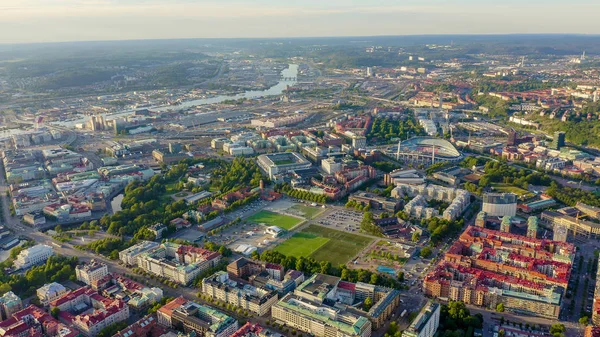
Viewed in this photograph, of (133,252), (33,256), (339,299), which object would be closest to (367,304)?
(339,299)

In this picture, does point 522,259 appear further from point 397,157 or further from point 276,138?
point 276,138

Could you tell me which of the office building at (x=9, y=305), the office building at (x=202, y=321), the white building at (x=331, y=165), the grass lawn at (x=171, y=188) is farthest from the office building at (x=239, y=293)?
the white building at (x=331, y=165)

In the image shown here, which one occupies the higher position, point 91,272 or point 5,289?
point 91,272

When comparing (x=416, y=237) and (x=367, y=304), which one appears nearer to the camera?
(x=367, y=304)

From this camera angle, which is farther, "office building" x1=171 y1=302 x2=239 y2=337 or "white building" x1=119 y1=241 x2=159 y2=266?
"white building" x1=119 y1=241 x2=159 y2=266

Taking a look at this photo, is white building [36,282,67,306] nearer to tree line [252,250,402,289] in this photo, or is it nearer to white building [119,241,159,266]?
white building [119,241,159,266]

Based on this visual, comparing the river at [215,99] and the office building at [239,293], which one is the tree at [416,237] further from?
the river at [215,99]

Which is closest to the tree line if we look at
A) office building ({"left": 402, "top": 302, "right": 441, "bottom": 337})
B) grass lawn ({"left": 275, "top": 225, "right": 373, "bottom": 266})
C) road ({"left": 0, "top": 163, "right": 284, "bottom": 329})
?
grass lawn ({"left": 275, "top": 225, "right": 373, "bottom": 266})

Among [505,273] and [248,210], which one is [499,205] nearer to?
[505,273]
